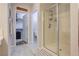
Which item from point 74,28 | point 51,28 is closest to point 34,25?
point 51,28

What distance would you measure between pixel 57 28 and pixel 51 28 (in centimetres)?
7

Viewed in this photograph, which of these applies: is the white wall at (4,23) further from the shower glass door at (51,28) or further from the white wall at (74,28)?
the white wall at (74,28)

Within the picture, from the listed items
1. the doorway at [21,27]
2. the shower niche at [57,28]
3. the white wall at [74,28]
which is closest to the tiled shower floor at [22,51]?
the doorway at [21,27]

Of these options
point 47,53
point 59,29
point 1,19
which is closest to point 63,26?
point 59,29

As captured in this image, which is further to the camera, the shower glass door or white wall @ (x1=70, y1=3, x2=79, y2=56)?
the shower glass door

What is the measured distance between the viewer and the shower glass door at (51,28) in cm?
119

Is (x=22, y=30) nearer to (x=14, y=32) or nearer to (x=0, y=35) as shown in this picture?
(x=14, y=32)

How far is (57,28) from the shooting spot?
1193 millimetres

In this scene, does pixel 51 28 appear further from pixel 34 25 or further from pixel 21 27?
pixel 21 27

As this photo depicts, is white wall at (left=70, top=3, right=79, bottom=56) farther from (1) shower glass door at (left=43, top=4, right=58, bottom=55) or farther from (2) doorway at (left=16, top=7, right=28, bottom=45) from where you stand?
(2) doorway at (left=16, top=7, right=28, bottom=45)

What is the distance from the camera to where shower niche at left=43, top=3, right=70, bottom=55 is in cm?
112

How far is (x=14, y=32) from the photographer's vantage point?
1131 millimetres

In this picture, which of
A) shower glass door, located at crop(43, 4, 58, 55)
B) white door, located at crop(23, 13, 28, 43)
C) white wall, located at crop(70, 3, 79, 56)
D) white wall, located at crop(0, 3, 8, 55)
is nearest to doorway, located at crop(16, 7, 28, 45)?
white door, located at crop(23, 13, 28, 43)

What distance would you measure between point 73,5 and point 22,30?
0.55 metres
